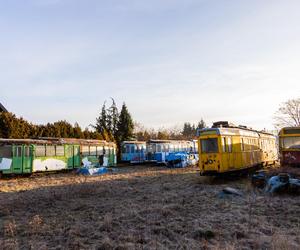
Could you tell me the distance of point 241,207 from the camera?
9.20 m

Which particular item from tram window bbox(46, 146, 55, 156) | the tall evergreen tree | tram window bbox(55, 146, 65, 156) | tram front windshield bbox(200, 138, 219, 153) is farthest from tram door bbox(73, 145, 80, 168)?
the tall evergreen tree

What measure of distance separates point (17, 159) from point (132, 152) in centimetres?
1568

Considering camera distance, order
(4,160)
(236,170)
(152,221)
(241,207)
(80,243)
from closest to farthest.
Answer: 1. (80,243)
2. (152,221)
3. (241,207)
4. (236,170)
5. (4,160)

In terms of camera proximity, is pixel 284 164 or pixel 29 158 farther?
pixel 29 158

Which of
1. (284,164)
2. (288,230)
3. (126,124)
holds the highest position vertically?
(126,124)

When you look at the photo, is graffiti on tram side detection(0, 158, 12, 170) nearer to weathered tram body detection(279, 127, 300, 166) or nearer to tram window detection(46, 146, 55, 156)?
tram window detection(46, 146, 55, 156)

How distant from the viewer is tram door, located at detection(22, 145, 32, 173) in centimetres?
2170

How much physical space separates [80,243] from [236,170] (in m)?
11.8

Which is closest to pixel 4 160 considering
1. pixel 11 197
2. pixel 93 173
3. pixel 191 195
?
pixel 93 173

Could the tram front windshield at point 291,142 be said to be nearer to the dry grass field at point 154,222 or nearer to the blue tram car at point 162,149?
the dry grass field at point 154,222

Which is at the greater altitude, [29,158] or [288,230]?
[29,158]

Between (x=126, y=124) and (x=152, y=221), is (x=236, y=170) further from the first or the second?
(x=126, y=124)

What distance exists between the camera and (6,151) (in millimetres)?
20641

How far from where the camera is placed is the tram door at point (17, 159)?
69.3ft
